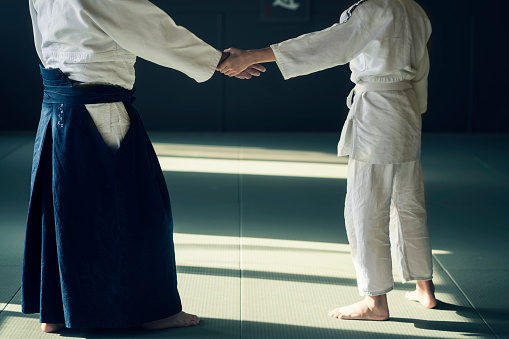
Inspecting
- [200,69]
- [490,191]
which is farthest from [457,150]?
[200,69]

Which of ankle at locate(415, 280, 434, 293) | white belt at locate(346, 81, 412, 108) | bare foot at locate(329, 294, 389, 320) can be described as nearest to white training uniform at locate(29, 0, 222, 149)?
white belt at locate(346, 81, 412, 108)

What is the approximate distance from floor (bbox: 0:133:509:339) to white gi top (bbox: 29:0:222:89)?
95cm

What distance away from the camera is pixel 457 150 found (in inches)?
259

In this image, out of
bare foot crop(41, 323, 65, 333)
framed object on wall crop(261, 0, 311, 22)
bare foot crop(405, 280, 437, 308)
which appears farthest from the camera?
framed object on wall crop(261, 0, 311, 22)

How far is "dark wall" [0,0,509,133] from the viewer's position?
7.45m

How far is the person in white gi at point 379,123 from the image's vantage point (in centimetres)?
256

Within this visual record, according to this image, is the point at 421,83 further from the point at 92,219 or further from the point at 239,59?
the point at 92,219

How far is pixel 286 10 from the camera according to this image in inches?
291

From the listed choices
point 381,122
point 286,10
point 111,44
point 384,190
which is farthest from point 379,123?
Result: point 286,10

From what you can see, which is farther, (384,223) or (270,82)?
(270,82)

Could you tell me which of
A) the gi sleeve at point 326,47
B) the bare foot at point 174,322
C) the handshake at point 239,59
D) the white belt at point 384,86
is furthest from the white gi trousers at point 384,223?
the bare foot at point 174,322

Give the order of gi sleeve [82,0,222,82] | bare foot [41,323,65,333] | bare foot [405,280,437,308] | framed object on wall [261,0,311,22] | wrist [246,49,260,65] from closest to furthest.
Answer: gi sleeve [82,0,222,82]
bare foot [41,323,65,333]
wrist [246,49,260,65]
bare foot [405,280,437,308]
framed object on wall [261,0,311,22]

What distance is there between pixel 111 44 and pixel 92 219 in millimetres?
604

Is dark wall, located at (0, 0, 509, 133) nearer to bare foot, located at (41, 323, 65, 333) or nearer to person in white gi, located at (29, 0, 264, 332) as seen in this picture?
person in white gi, located at (29, 0, 264, 332)
